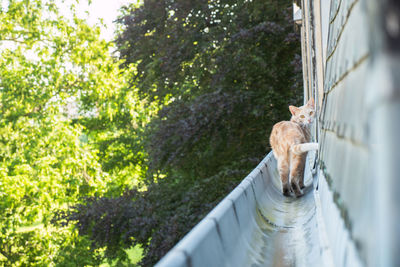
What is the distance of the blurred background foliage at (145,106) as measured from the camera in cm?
749

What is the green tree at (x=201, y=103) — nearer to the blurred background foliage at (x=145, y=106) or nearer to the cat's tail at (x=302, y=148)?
the blurred background foliage at (x=145, y=106)

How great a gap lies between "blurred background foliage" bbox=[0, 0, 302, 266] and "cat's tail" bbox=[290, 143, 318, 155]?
3.97m

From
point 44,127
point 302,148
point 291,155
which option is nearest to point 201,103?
point 291,155

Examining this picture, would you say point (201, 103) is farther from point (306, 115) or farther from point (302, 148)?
point (302, 148)

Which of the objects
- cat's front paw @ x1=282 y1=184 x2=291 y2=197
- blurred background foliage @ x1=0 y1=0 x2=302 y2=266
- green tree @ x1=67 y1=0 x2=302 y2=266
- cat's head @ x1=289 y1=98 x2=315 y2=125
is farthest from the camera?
blurred background foliage @ x1=0 y1=0 x2=302 y2=266

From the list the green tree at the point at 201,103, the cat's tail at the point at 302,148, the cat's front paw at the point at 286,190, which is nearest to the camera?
the cat's tail at the point at 302,148

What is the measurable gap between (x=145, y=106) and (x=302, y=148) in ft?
28.7

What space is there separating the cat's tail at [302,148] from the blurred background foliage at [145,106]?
3967 millimetres

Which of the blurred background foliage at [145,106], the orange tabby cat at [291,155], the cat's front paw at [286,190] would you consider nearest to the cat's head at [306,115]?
the orange tabby cat at [291,155]

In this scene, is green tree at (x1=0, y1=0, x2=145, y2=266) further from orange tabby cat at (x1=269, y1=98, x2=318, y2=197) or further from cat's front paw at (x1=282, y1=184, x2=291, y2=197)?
cat's front paw at (x1=282, y1=184, x2=291, y2=197)

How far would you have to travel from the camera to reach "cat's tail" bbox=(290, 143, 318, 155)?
272cm

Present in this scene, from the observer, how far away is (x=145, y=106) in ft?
36.9

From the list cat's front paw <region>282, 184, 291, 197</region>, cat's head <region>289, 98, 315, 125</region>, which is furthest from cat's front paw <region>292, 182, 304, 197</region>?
cat's head <region>289, 98, 315, 125</region>

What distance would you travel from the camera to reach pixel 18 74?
14211mm
